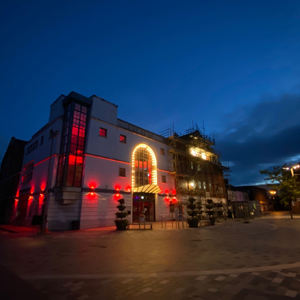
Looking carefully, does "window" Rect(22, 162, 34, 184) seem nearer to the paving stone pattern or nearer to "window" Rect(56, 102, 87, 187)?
"window" Rect(56, 102, 87, 187)

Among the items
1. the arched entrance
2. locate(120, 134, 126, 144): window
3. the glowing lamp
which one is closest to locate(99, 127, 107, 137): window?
locate(120, 134, 126, 144): window

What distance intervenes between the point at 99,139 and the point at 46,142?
7.52 meters

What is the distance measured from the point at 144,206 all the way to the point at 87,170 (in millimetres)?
10217

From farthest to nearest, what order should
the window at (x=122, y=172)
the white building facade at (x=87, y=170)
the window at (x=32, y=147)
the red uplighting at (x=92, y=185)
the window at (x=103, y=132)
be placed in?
the window at (x=32, y=147)
the window at (x=122, y=172)
the window at (x=103, y=132)
the red uplighting at (x=92, y=185)
the white building facade at (x=87, y=170)

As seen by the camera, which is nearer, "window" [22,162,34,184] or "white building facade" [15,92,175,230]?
"white building facade" [15,92,175,230]

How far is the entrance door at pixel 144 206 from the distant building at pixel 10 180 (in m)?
20.0

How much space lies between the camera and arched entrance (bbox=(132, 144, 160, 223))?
1009 inches

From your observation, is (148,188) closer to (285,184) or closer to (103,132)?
(103,132)

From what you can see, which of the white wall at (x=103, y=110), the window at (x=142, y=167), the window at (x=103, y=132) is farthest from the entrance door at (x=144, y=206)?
the white wall at (x=103, y=110)

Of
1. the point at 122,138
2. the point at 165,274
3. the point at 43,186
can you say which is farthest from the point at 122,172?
the point at 165,274

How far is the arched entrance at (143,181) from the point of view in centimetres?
2562

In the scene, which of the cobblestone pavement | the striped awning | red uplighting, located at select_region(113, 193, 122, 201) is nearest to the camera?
the cobblestone pavement

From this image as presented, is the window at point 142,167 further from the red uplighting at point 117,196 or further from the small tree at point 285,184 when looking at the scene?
the small tree at point 285,184

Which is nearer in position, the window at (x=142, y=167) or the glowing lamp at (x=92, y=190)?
the glowing lamp at (x=92, y=190)
